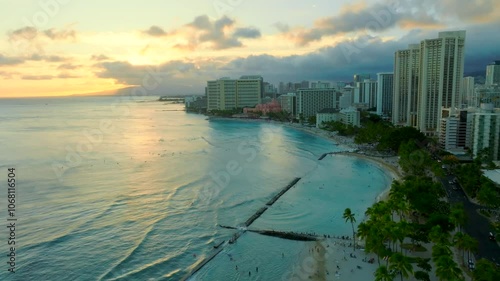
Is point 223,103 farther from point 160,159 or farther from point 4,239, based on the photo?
point 4,239

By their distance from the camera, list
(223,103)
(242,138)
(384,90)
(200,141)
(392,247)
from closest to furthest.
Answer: (392,247) → (200,141) → (242,138) → (384,90) → (223,103)

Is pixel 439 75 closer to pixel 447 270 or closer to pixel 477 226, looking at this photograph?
pixel 477 226

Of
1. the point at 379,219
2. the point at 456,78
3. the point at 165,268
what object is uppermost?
the point at 456,78

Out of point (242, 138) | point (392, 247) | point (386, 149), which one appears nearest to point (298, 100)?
point (242, 138)

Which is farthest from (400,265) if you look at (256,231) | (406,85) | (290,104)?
(290,104)

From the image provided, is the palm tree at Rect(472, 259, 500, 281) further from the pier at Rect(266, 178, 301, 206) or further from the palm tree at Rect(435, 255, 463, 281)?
the pier at Rect(266, 178, 301, 206)

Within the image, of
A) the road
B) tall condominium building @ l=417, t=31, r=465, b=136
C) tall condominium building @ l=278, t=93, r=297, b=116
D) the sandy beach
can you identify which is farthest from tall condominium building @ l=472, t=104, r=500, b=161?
tall condominium building @ l=278, t=93, r=297, b=116

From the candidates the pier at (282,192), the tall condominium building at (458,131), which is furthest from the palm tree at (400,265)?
the tall condominium building at (458,131)

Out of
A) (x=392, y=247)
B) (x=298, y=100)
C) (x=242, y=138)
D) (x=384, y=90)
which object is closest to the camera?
(x=392, y=247)
